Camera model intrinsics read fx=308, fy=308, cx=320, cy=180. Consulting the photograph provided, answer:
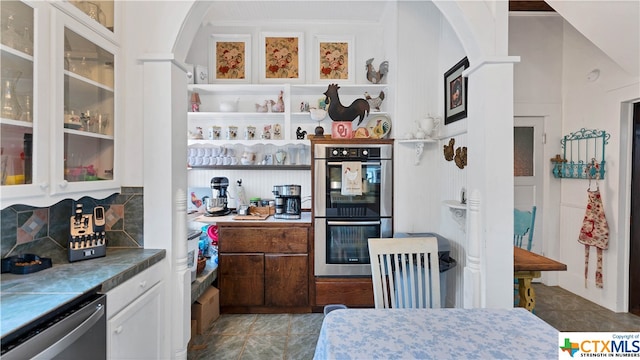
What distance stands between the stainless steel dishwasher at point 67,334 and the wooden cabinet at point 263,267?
62.3 inches

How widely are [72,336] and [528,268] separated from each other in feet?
7.74

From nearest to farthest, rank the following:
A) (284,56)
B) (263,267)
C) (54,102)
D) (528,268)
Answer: (54,102) < (528,268) < (263,267) < (284,56)

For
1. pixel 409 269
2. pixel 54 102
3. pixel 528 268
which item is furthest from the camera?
pixel 528 268

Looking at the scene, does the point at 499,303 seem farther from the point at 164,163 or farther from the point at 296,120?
the point at 296,120

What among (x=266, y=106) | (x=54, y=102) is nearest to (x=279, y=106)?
(x=266, y=106)

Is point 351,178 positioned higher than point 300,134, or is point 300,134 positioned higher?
point 300,134

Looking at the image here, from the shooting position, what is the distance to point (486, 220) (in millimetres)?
1747

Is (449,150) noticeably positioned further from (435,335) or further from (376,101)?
(435,335)

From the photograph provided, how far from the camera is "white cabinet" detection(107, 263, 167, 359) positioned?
1.36 m

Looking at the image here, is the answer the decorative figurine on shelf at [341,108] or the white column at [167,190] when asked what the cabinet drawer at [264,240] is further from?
the decorative figurine on shelf at [341,108]

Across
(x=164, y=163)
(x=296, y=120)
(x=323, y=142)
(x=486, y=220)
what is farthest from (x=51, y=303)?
(x=296, y=120)

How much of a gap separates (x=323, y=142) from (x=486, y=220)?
1.59 m

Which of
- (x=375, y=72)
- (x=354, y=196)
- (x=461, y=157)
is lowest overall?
(x=354, y=196)

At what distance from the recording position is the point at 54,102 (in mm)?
1380
